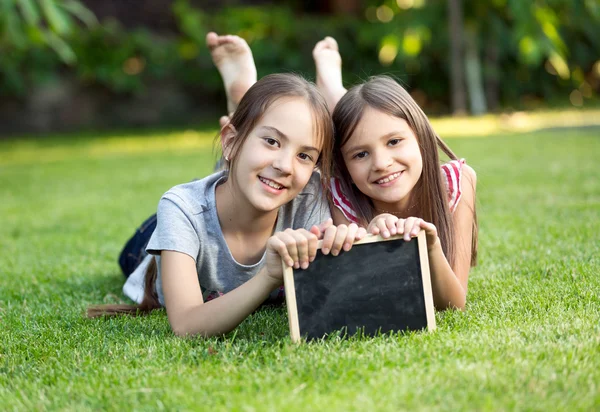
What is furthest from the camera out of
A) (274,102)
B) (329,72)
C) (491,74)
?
(491,74)

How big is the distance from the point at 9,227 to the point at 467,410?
4159 millimetres

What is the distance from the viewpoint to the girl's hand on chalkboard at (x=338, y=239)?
218 centimetres

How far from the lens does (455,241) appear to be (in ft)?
8.66

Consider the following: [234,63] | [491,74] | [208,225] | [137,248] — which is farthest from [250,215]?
[491,74]

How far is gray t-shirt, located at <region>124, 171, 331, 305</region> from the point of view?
246 cm

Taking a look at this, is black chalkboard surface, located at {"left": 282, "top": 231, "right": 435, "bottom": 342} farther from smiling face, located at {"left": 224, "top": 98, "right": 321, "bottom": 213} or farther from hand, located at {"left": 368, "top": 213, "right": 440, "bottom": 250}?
smiling face, located at {"left": 224, "top": 98, "right": 321, "bottom": 213}

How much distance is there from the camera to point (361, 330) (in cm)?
226

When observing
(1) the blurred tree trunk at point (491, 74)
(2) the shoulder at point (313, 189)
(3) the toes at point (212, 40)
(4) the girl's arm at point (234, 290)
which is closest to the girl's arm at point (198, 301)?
(4) the girl's arm at point (234, 290)

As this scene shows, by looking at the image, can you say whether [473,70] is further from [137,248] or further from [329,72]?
[137,248]

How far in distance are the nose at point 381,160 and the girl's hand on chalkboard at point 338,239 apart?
400 millimetres

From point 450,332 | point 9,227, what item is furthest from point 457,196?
point 9,227

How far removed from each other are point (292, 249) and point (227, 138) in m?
0.63

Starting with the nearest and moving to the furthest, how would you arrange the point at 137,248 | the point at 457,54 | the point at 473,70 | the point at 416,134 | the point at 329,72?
1. the point at 416,134
2. the point at 137,248
3. the point at 329,72
4. the point at 457,54
5. the point at 473,70

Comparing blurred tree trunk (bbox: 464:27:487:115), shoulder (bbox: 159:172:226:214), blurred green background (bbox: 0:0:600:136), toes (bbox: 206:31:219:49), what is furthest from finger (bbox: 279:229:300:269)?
blurred tree trunk (bbox: 464:27:487:115)
